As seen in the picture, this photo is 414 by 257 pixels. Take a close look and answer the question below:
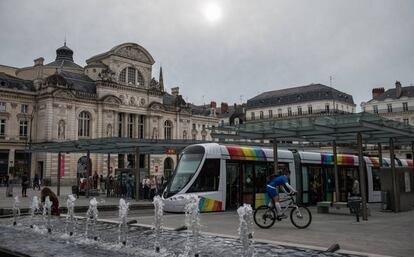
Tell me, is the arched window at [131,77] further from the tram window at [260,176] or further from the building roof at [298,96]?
the tram window at [260,176]

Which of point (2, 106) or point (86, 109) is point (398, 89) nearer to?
point (86, 109)

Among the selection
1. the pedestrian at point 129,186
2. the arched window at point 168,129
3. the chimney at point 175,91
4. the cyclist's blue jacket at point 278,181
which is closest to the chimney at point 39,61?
the arched window at point 168,129

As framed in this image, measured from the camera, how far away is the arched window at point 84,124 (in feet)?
180

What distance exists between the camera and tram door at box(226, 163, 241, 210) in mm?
17500

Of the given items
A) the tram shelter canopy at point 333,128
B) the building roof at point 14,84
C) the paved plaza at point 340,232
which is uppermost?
the building roof at point 14,84

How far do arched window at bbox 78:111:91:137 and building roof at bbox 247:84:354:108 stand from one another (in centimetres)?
3290

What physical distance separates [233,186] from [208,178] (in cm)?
139

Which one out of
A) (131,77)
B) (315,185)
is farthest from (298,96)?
(315,185)

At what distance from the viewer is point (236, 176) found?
17844mm

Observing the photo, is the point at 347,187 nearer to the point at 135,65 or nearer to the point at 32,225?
the point at 32,225

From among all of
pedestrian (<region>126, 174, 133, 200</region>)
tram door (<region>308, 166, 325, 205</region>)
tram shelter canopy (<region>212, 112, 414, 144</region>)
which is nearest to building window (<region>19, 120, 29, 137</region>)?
pedestrian (<region>126, 174, 133, 200</region>)

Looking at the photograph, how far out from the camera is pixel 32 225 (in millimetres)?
13016

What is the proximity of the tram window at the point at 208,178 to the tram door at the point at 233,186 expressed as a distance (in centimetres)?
60

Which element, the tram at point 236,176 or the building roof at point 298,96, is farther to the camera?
the building roof at point 298,96
